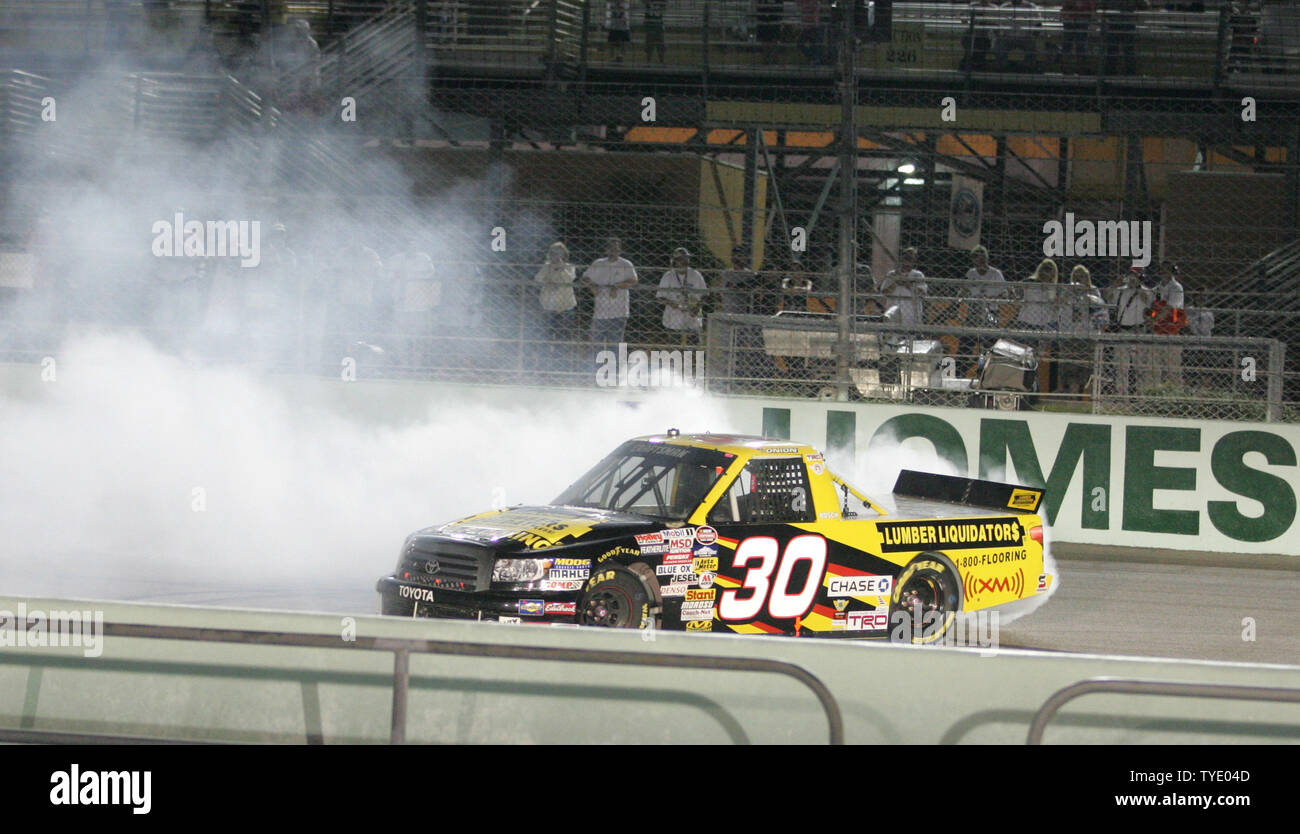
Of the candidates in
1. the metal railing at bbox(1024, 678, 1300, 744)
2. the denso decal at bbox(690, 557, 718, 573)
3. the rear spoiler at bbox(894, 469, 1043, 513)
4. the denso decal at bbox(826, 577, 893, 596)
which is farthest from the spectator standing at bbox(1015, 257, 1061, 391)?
the metal railing at bbox(1024, 678, 1300, 744)

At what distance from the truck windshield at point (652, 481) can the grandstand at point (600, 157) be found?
4.61 metres

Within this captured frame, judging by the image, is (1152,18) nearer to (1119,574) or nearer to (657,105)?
(657,105)

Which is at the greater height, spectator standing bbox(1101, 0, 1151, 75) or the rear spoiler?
spectator standing bbox(1101, 0, 1151, 75)

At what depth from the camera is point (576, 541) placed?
7.98 meters

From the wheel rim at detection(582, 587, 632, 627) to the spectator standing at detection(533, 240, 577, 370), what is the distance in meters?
6.97

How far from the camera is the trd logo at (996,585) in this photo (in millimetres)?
9344

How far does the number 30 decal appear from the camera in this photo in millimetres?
8391

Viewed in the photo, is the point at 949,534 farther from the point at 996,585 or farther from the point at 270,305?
the point at 270,305

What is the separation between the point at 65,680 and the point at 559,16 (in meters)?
15.2

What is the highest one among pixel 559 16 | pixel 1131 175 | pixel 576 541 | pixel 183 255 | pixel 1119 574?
pixel 559 16

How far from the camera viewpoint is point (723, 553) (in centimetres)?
837

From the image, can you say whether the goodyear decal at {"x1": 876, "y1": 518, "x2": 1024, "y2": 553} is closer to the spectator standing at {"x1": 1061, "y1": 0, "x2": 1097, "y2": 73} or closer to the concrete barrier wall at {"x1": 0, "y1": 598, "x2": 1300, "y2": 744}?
the concrete barrier wall at {"x1": 0, "y1": 598, "x2": 1300, "y2": 744}
